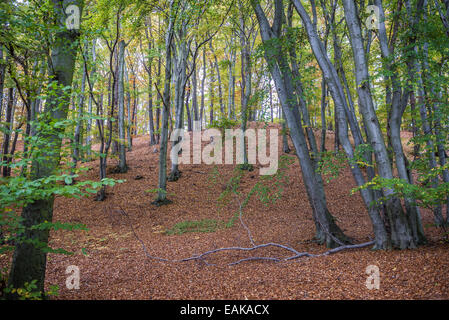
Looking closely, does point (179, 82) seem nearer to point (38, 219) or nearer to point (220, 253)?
point (220, 253)

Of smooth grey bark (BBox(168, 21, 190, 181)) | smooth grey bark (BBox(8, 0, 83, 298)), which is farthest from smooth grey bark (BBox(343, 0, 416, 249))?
smooth grey bark (BBox(168, 21, 190, 181))

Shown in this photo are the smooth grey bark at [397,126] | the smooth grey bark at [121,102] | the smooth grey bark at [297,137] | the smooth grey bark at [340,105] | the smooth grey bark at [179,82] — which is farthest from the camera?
the smooth grey bark at [121,102]

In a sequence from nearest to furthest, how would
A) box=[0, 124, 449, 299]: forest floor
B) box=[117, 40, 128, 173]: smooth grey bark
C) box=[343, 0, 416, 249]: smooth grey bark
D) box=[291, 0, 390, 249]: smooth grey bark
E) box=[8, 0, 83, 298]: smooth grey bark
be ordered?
1. box=[8, 0, 83, 298]: smooth grey bark
2. box=[0, 124, 449, 299]: forest floor
3. box=[343, 0, 416, 249]: smooth grey bark
4. box=[291, 0, 390, 249]: smooth grey bark
5. box=[117, 40, 128, 173]: smooth grey bark

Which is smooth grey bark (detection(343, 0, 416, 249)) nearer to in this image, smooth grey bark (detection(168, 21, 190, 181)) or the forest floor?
the forest floor

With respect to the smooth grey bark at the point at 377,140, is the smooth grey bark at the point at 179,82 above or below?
above

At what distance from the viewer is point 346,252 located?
4.87m

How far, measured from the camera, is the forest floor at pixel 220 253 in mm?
3418

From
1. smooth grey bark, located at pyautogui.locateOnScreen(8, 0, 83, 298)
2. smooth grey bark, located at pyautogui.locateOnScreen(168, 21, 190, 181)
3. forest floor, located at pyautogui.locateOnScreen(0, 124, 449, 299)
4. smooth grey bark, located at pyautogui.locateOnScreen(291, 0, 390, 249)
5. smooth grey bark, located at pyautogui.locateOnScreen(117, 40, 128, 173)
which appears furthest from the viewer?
smooth grey bark, located at pyautogui.locateOnScreen(117, 40, 128, 173)

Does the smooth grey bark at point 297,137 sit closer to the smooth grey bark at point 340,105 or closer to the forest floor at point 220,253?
the forest floor at point 220,253

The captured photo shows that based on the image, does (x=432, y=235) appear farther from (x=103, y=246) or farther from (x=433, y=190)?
(x=103, y=246)

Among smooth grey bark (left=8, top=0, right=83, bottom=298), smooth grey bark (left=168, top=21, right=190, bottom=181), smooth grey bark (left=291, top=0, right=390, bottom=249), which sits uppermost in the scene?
smooth grey bark (left=168, top=21, right=190, bottom=181)

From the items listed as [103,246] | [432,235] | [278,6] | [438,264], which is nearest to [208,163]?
[103,246]

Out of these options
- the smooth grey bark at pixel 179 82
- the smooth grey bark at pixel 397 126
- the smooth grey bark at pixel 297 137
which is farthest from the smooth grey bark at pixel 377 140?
the smooth grey bark at pixel 179 82

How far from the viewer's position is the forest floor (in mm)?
3418
